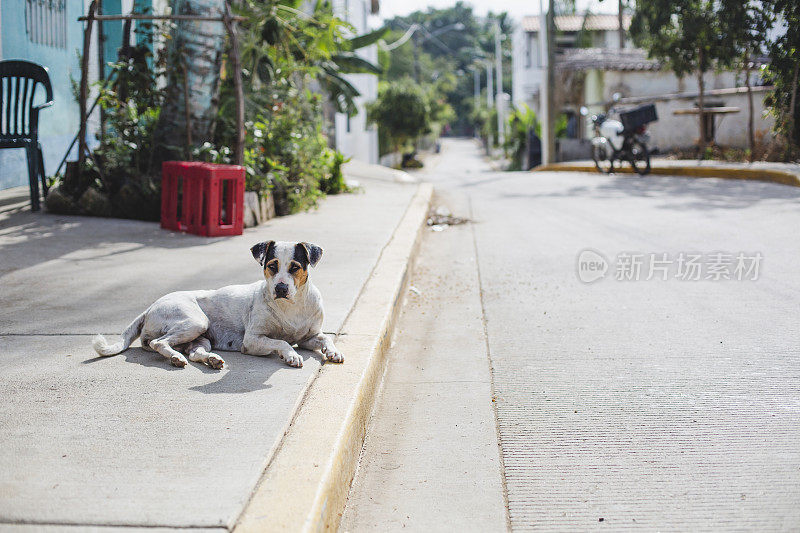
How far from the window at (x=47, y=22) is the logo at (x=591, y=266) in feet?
22.0

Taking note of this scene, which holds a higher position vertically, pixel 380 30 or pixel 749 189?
pixel 380 30

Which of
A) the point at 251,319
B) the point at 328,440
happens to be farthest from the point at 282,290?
the point at 328,440

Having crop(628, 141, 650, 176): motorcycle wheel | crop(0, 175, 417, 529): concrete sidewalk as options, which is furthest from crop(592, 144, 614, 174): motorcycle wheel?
crop(0, 175, 417, 529): concrete sidewalk

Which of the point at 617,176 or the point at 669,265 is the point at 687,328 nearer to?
the point at 669,265

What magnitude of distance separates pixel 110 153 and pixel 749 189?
32.3 feet

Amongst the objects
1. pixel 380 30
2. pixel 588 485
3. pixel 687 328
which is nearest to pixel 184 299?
pixel 588 485

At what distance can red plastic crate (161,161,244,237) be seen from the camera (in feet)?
27.6

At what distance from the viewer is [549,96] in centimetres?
3066

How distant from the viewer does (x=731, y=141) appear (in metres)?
25.9

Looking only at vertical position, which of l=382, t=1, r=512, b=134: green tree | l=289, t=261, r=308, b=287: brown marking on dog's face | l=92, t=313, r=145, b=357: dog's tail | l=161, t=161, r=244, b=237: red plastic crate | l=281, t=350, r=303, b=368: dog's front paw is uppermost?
l=382, t=1, r=512, b=134: green tree

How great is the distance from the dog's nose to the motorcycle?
15.8m

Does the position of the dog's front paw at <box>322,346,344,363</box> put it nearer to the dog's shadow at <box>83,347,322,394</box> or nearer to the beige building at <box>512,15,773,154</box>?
the dog's shadow at <box>83,347,322,394</box>

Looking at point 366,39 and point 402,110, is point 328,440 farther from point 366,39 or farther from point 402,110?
point 402,110

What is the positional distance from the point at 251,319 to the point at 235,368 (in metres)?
0.31
